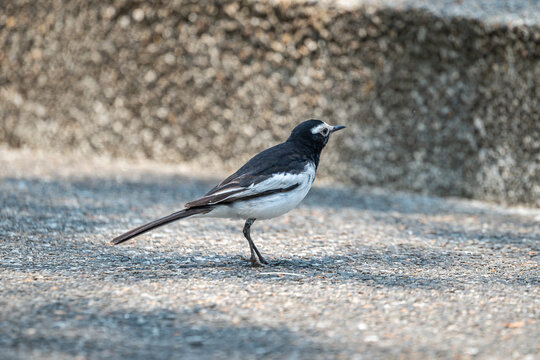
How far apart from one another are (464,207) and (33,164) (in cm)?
426

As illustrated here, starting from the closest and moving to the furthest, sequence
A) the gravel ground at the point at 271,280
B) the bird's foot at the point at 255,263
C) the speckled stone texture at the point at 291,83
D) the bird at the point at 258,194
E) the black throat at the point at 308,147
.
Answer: the gravel ground at the point at 271,280 < the bird at the point at 258,194 < the bird's foot at the point at 255,263 < the black throat at the point at 308,147 < the speckled stone texture at the point at 291,83

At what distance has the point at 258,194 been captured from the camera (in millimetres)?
4121

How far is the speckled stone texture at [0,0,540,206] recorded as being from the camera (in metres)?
6.09

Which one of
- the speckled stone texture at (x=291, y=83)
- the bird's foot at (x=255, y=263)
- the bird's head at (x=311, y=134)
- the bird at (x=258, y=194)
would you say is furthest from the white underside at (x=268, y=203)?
the speckled stone texture at (x=291, y=83)

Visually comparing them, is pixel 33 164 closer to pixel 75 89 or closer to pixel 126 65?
pixel 75 89

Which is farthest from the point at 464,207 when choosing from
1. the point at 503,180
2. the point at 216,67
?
the point at 216,67

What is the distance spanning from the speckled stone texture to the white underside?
2524mm

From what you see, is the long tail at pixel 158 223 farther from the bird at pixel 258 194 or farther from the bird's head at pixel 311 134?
the bird's head at pixel 311 134

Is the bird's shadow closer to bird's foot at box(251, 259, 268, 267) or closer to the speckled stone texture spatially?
bird's foot at box(251, 259, 268, 267)

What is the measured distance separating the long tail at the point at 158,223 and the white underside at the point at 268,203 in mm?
65

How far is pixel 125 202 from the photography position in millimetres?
5938

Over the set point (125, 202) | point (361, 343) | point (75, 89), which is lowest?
point (361, 343)

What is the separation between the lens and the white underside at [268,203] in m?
4.09

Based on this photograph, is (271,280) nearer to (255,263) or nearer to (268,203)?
(255,263)
